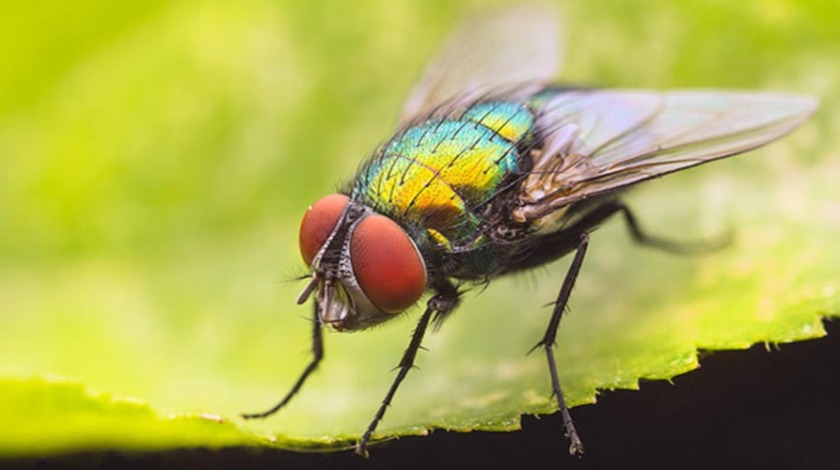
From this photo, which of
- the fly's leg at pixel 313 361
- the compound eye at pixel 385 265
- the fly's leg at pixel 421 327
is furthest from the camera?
the fly's leg at pixel 313 361

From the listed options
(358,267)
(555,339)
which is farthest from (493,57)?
(358,267)

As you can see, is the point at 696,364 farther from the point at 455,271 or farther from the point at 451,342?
the point at 451,342

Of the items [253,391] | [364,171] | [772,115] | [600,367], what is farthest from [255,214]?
[772,115]

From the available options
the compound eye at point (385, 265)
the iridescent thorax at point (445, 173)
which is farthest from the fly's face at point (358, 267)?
the iridescent thorax at point (445, 173)

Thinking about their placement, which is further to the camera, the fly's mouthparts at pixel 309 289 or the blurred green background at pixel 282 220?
the blurred green background at pixel 282 220

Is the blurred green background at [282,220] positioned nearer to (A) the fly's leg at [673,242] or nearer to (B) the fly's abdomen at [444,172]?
(A) the fly's leg at [673,242]

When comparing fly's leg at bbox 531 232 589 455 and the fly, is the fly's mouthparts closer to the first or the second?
the fly

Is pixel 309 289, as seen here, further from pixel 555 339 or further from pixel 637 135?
pixel 637 135
